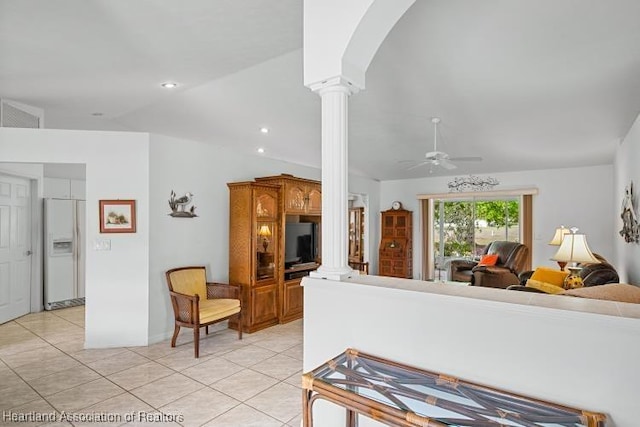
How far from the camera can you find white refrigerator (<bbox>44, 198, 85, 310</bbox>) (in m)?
5.35

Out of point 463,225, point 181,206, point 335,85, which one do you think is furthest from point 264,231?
point 463,225

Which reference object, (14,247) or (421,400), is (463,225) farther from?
(14,247)

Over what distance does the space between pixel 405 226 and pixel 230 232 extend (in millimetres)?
4427

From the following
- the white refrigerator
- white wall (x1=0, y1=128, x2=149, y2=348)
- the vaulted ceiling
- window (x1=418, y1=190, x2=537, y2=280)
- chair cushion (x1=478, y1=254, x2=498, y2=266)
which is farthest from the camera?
window (x1=418, y1=190, x2=537, y2=280)

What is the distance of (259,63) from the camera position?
419 centimetres

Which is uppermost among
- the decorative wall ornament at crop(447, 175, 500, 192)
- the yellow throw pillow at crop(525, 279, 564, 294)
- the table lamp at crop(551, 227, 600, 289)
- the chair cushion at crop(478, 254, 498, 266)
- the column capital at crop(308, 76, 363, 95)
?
the column capital at crop(308, 76, 363, 95)

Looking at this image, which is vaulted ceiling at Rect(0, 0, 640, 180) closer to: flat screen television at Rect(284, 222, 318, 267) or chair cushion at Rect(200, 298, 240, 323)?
flat screen television at Rect(284, 222, 318, 267)

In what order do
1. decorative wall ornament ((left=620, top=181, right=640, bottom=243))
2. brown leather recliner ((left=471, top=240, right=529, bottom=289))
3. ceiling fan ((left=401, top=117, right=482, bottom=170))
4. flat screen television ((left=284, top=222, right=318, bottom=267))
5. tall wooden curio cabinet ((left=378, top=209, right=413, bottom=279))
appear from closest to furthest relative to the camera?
decorative wall ornament ((left=620, top=181, right=640, bottom=243)) < ceiling fan ((left=401, top=117, right=482, bottom=170)) < flat screen television ((left=284, top=222, right=318, bottom=267)) < brown leather recliner ((left=471, top=240, right=529, bottom=289)) < tall wooden curio cabinet ((left=378, top=209, right=413, bottom=279))

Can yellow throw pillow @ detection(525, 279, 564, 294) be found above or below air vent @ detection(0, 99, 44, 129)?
below

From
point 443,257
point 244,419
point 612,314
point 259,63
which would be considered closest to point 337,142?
point 612,314

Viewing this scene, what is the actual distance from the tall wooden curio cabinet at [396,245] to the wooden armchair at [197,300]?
4482 millimetres

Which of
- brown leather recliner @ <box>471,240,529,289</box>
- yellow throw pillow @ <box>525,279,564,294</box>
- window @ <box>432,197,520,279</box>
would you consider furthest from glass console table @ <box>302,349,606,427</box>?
window @ <box>432,197,520,279</box>

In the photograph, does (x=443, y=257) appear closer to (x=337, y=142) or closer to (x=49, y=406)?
(x=337, y=142)

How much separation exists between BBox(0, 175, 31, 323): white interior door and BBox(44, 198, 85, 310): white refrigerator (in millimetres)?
224
